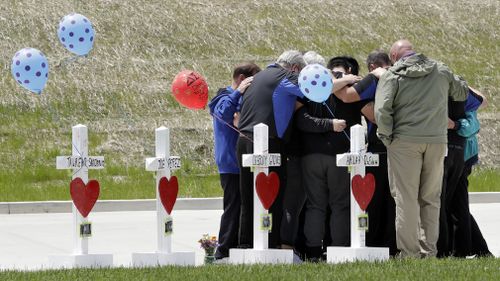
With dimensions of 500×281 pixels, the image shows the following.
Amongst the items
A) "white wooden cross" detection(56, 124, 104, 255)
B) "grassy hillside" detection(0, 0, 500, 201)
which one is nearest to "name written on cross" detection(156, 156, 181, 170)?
"white wooden cross" detection(56, 124, 104, 255)

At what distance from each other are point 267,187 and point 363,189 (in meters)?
0.84

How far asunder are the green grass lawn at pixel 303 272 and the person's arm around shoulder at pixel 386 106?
4.19 feet

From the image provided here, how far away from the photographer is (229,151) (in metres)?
11.6

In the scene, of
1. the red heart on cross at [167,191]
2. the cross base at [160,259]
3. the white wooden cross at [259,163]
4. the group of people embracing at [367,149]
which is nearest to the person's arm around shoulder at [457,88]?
the group of people embracing at [367,149]

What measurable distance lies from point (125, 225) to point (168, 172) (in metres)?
5.90

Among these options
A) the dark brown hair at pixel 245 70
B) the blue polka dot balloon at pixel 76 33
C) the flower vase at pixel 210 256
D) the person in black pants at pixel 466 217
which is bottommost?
the flower vase at pixel 210 256

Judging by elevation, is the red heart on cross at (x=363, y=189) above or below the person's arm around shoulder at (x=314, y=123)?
below

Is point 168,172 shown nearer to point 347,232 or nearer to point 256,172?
point 256,172

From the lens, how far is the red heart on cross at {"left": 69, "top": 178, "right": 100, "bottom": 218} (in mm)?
10398

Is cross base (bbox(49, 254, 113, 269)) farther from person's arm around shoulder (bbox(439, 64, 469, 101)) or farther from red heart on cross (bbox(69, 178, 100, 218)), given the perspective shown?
person's arm around shoulder (bbox(439, 64, 469, 101))

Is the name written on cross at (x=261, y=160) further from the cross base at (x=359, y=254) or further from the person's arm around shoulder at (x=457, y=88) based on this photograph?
the person's arm around shoulder at (x=457, y=88)

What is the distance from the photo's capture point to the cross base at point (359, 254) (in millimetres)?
10570

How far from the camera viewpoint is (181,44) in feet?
117

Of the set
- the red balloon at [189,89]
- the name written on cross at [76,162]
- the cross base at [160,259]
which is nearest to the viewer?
the name written on cross at [76,162]
